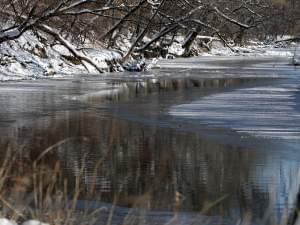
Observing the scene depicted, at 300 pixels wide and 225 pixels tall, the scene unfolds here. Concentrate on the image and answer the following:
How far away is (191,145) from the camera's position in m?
13.4

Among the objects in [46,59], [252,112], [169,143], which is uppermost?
[169,143]

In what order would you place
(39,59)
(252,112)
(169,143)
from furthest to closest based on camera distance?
(39,59)
(252,112)
(169,143)

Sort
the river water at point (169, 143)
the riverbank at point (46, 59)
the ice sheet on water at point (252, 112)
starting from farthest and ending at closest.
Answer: the riverbank at point (46, 59) → the ice sheet on water at point (252, 112) → the river water at point (169, 143)

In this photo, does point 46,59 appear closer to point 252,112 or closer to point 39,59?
point 39,59

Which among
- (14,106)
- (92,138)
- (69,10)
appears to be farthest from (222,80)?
(92,138)

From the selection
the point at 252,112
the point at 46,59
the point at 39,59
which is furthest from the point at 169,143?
the point at 46,59

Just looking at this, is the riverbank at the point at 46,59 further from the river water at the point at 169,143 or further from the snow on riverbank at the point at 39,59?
the river water at the point at 169,143

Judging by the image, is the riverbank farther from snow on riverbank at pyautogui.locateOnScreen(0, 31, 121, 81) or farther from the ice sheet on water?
the ice sheet on water

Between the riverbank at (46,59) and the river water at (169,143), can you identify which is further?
the riverbank at (46,59)

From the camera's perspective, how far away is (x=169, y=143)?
13.6 meters

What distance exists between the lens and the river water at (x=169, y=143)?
8617mm

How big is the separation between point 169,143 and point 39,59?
20021 mm

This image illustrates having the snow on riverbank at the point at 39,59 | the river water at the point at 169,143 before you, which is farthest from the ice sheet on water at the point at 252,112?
the snow on riverbank at the point at 39,59

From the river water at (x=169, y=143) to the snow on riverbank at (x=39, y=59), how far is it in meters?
2.81
